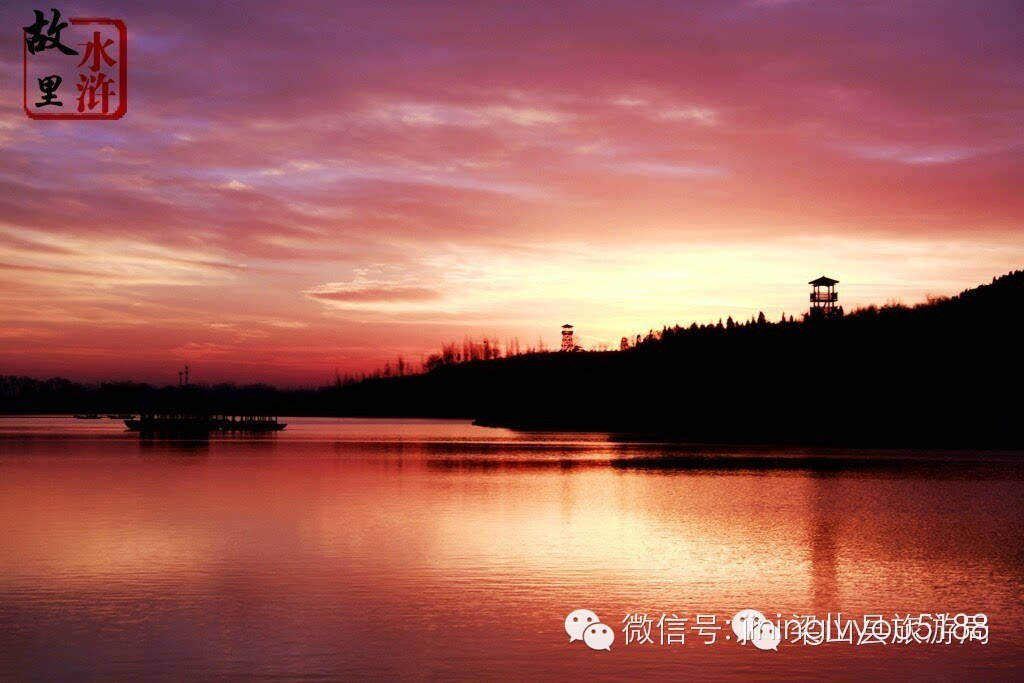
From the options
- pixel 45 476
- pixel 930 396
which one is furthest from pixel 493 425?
pixel 45 476

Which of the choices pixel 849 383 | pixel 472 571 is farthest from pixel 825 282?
pixel 472 571

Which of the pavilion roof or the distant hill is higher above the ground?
the pavilion roof

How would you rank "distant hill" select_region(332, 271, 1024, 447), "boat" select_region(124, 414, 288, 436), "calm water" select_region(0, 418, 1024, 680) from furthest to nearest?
"boat" select_region(124, 414, 288, 436) < "distant hill" select_region(332, 271, 1024, 447) < "calm water" select_region(0, 418, 1024, 680)

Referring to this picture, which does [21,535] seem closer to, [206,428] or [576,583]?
[576,583]

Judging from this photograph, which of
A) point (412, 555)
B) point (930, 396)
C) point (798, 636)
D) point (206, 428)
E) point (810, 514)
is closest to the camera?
point (798, 636)

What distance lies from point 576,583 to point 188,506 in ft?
68.5

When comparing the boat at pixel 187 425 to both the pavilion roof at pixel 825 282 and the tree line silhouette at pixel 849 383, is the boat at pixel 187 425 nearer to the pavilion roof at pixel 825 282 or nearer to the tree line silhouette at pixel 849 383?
the tree line silhouette at pixel 849 383

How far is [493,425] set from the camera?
197 m

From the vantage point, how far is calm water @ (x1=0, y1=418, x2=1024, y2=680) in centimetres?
1603

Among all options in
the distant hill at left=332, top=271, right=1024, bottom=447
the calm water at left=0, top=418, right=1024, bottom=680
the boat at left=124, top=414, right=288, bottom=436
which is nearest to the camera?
the calm water at left=0, top=418, right=1024, bottom=680

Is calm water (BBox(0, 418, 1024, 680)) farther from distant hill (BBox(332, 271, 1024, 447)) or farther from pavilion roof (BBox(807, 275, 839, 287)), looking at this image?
pavilion roof (BBox(807, 275, 839, 287))

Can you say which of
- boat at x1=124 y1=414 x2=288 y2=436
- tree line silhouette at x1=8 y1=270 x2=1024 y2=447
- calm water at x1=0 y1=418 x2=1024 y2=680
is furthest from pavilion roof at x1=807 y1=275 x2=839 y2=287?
calm water at x1=0 y1=418 x2=1024 y2=680

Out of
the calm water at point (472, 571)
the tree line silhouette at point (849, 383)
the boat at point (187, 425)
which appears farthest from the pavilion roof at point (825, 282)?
the calm water at point (472, 571)

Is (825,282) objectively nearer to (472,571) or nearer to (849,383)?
(849,383)
